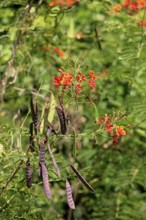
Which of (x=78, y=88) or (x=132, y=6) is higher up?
(x=78, y=88)

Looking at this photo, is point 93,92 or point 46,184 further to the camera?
point 93,92

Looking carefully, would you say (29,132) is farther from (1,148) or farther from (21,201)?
(21,201)

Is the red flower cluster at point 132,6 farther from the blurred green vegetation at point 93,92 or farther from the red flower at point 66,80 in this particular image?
the red flower at point 66,80

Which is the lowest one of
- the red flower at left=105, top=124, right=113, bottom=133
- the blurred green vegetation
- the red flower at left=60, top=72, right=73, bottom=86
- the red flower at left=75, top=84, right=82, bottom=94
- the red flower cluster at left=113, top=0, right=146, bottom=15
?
the blurred green vegetation

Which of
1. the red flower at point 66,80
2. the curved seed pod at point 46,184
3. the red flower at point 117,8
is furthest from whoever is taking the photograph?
the red flower at point 117,8

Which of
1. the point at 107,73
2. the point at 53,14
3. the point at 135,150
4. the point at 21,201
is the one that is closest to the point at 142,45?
the point at 107,73

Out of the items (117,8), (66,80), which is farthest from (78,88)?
(117,8)

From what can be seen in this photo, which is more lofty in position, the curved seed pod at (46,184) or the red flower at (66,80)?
the red flower at (66,80)

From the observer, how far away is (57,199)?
16.0ft

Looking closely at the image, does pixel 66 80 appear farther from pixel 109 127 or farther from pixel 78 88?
pixel 109 127

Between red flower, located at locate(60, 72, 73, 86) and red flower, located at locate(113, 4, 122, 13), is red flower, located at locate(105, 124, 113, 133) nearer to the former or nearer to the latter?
red flower, located at locate(60, 72, 73, 86)

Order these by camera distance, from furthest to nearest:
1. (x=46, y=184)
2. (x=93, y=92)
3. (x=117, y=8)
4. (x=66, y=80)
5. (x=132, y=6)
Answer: (x=132, y=6) → (x=117, y=8) → (x=93, y=92) → (x=66, y=80) → (x=46, y=184)

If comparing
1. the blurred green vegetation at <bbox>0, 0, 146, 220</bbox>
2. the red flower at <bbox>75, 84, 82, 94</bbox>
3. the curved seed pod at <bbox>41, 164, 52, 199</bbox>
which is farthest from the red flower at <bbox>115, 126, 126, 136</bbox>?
the blurred green vegetation at <bbox>0, 0, 146, 220</bbox>

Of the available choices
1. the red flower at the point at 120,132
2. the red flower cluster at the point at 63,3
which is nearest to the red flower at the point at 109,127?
the red flower at the point at 120,132
